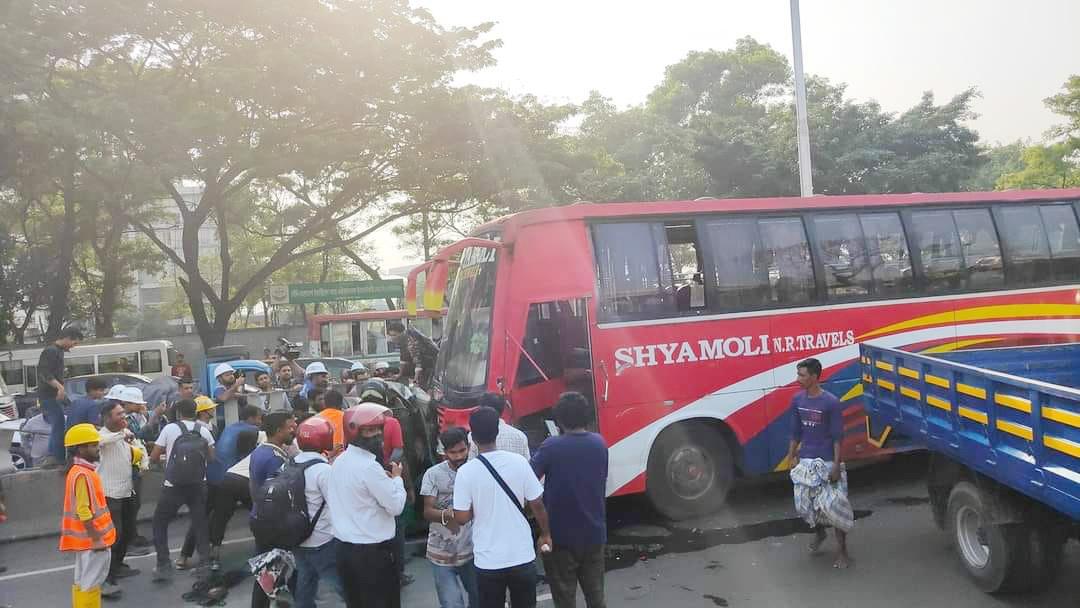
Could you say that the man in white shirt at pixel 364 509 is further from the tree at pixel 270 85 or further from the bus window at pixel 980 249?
the tree at pixel 270 85

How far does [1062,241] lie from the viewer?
927cm

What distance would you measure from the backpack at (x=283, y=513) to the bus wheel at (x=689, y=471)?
390 cm

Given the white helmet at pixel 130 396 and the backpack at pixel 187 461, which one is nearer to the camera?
the backpack at pixel 187 461

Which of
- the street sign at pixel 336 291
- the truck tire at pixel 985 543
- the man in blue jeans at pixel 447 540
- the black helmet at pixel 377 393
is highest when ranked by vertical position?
the street sign at pixel 336 291

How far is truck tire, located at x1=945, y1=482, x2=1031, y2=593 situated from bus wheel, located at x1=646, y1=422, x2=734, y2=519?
94.5 inches

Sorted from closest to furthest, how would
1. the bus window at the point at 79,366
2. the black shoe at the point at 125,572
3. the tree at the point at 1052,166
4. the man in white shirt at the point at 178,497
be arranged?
1. the man in white shirt at the point at 178,497
2. the black shoe at the point at 125,572
3. the bus window at the point at 79,366
4. the tree at the point at 1052,166

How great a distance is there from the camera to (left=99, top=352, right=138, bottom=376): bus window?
23547 mm

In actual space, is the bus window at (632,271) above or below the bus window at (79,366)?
above

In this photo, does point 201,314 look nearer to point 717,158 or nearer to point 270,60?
point 270,60

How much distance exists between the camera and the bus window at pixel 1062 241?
9.22 metres

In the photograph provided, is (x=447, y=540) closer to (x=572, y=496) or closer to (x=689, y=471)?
(x=572, y=496)

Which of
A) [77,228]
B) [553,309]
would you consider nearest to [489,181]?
[553,309]

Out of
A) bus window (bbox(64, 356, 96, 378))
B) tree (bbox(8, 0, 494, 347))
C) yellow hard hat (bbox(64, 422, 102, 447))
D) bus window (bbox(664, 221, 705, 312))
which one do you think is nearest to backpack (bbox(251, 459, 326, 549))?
yellow hard hat (bbox(64, 422, 102, 447))

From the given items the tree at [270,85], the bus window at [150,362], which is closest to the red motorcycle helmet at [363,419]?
the tree at [270,85]
